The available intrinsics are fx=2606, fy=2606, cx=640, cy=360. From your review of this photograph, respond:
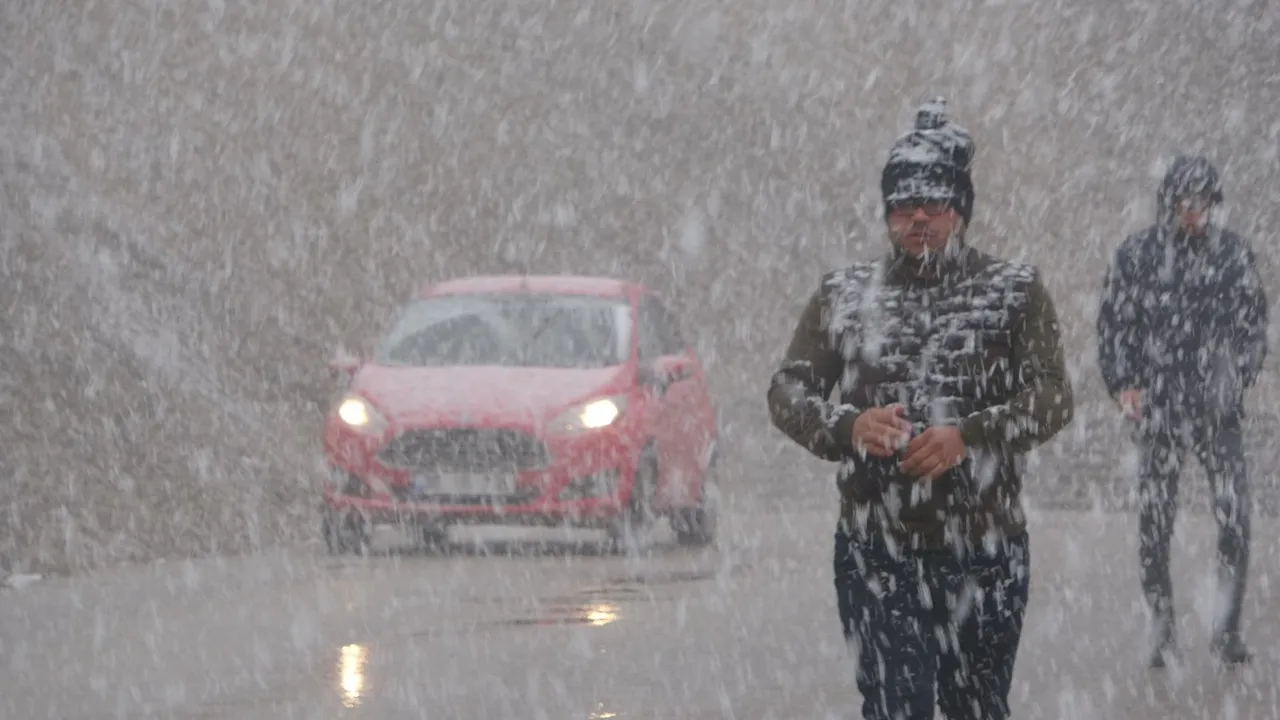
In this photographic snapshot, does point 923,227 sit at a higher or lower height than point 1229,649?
higher

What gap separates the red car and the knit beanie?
8959 millimetres

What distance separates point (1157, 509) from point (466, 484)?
19.0 ft

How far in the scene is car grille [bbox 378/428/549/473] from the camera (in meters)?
14.7

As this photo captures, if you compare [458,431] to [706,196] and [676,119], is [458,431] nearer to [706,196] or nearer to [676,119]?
[706,196]

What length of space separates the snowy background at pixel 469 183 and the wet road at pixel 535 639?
1852mm

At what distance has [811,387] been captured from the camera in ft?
19.3

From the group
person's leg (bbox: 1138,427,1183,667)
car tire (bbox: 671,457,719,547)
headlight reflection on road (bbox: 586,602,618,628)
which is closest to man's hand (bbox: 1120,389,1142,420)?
person's leg (bbox: 1138,427,1183,667)

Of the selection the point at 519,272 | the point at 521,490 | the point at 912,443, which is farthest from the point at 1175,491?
the point at 519,272

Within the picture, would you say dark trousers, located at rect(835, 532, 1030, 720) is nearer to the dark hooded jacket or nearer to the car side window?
the dark hooded jacket

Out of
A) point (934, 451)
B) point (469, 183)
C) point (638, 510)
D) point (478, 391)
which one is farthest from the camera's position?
point (469, 183)

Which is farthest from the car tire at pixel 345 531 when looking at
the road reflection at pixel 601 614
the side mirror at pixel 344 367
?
the road reflection at pixel 601 614

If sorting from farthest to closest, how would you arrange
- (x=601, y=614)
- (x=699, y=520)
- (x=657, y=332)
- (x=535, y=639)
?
(x=657, y=332), (x=699, y=520), (x=601, y=614), (x=535, y=639)

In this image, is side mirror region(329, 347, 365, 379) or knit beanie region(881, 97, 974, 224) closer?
knit beanie region(881, 97, 974, 224)

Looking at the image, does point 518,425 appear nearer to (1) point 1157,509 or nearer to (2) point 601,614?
(2) point 601,614
